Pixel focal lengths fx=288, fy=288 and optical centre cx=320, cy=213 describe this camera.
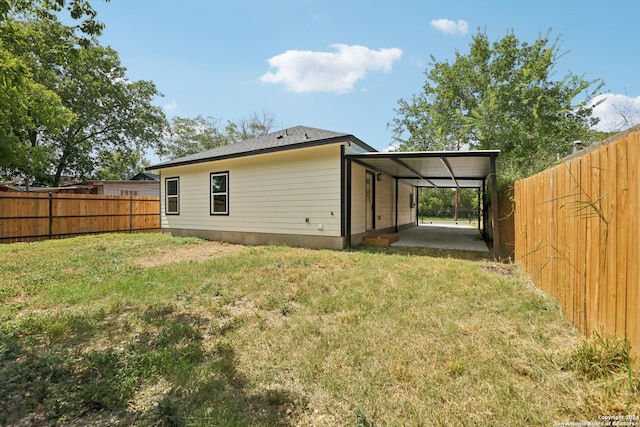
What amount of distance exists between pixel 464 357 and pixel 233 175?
879cm

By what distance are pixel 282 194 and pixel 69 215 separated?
8733 millimetres

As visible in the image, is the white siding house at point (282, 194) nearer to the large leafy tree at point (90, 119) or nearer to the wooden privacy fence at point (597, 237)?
the wooden privacy fence at point (597, 237)

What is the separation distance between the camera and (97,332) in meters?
2.88

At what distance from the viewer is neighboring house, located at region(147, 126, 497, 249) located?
764 centimetres

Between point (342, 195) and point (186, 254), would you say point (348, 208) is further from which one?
point (186, 254)

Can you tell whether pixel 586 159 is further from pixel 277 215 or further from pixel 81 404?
pixel 277 215

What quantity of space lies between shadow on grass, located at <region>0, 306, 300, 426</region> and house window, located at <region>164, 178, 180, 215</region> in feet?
28.9

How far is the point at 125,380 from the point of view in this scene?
209 centimetres

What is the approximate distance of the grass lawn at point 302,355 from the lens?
1735 millimetres

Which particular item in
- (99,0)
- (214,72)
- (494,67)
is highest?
(494,67)

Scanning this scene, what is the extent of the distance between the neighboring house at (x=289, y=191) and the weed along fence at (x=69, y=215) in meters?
2.22

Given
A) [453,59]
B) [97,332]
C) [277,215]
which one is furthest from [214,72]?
[453,59]

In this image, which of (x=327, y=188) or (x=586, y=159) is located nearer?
(x=586, y=159)

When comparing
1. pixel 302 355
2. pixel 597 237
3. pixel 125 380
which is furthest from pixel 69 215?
pixel 597 237
